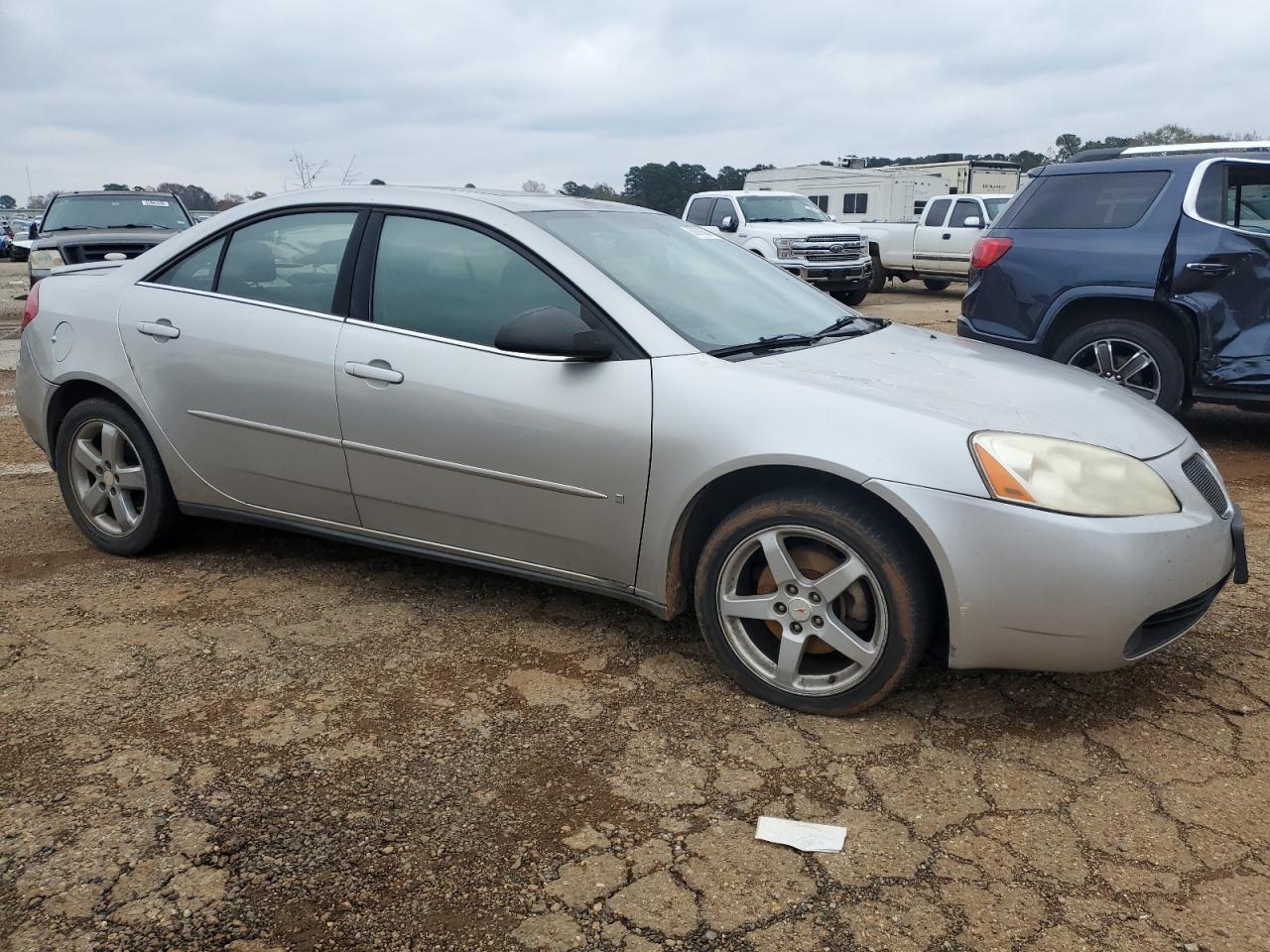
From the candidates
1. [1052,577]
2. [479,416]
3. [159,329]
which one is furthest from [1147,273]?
[159,329]

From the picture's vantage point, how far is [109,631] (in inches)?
152

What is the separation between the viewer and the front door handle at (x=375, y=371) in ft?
12.1

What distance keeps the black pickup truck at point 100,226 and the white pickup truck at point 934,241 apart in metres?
11.5

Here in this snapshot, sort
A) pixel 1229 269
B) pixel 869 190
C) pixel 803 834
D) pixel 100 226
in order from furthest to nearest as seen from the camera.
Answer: pixel 869 190
pixel 100 226
pixel 1229 269
pixel 803 834

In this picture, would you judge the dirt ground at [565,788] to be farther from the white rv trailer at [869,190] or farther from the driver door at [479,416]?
the white rv trailer at [869,190]

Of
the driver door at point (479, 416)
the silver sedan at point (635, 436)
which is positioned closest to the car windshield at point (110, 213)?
the silver sedan at point (635, 436)

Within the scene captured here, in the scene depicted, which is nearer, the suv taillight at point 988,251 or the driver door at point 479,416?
the driver door at point 479,416

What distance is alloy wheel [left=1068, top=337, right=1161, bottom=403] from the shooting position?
653cm

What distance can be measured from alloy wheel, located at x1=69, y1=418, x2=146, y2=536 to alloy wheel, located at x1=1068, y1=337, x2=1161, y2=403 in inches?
209

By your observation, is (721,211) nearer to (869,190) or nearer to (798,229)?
(798,229)

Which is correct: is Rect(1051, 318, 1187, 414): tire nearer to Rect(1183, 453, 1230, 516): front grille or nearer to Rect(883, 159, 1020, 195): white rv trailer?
Rect(1183, 453, 1230, 516): front grille

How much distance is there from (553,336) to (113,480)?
7.57 feet

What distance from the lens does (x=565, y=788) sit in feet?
9.39

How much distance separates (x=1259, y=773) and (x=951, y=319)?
12700mm
